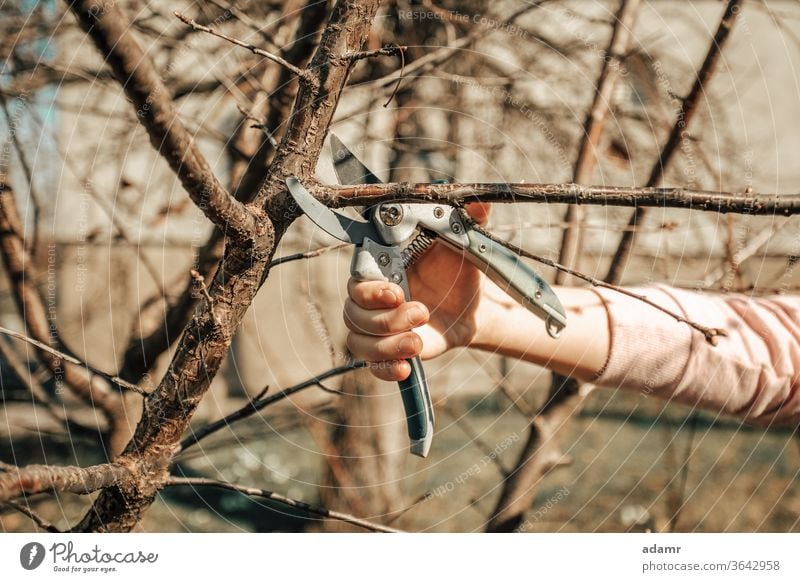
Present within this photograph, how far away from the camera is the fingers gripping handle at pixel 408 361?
0.59 meters

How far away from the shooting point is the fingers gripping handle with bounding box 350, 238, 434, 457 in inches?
23.4

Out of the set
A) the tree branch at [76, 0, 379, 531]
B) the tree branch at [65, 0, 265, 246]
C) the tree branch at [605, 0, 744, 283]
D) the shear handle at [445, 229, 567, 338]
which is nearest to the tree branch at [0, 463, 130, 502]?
the tree branch at [76, 0, 379, 531]

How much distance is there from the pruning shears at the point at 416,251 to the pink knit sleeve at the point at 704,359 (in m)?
0.17

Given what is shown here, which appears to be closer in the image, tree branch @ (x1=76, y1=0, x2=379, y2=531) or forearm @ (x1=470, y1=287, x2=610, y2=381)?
tree branch @ (x1=76, y1=0, x2=379, y2=531)

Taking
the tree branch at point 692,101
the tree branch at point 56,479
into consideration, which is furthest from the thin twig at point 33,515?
the tree branch at point 692,101

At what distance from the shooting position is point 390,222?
593 mm

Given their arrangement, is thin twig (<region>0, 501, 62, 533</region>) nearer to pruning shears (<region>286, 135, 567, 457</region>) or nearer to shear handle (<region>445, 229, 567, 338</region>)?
pruning shears (<region>286, 135, 567, 457</region>)

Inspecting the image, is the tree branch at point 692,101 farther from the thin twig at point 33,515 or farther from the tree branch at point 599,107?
the thin twig at point 33,515

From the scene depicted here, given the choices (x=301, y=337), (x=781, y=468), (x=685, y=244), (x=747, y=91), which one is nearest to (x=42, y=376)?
(x=685, y=244)

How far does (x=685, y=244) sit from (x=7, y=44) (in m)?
1.00
